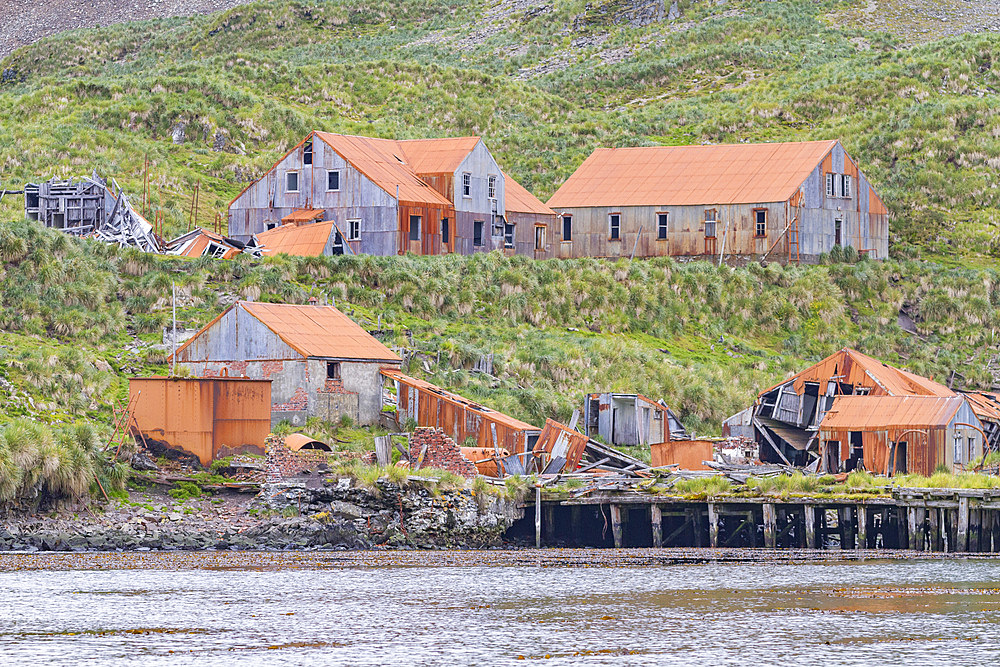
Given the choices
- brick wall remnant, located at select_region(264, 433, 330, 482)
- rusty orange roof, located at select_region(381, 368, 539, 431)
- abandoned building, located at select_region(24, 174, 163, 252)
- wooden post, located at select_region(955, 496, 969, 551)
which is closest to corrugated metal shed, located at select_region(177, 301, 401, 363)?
rusty orange roof, located at select_region(381, 368, 539, 431)

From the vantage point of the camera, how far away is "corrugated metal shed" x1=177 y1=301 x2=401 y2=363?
5881cm

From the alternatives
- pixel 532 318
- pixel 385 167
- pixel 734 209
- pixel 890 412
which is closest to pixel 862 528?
pixel 890 412

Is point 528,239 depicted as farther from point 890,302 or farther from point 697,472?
point 697,472

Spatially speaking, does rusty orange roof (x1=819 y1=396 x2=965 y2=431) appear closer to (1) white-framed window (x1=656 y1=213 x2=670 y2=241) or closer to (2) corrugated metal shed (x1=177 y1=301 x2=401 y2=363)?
(2) corrugated metal shed (x1=177 y1=301 x2=401 y2=363)

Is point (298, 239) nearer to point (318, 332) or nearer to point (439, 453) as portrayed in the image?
point (318, 332)

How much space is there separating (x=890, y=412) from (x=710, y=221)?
86.2 feet

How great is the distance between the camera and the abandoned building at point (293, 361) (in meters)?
58.1

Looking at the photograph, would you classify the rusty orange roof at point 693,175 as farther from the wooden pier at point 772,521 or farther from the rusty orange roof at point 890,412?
the wooden pier at point 772,521

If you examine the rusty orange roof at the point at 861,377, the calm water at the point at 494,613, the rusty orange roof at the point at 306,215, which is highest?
the rusty orange roof at the point at 306,215

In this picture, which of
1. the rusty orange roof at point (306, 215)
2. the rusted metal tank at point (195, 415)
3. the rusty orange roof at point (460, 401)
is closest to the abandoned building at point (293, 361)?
the rusty orange roof at point (460, 401)

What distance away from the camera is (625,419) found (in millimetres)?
61938

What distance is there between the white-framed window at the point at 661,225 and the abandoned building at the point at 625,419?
2153 centimetres

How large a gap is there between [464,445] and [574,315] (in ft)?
58.1

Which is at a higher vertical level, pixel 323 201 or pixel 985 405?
pixel 323 201
